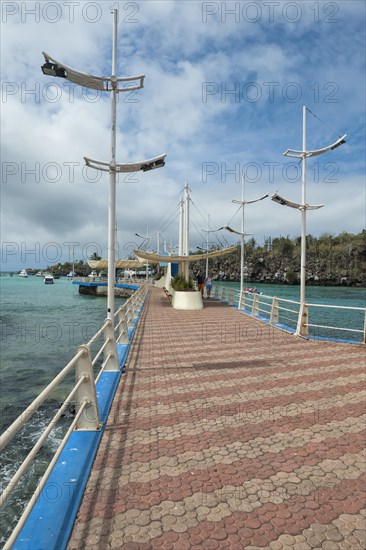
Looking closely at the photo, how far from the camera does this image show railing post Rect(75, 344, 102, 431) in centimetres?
387

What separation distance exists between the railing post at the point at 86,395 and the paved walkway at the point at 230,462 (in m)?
0.24

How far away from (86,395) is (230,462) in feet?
5.57

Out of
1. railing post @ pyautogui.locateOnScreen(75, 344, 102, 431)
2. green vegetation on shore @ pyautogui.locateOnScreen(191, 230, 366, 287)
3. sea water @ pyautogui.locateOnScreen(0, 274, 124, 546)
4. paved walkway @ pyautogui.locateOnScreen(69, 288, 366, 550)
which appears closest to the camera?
paved walkway @ pyautogui.locateOnScreen(69, 288, 366, 550)

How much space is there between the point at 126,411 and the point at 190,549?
8.28 ft

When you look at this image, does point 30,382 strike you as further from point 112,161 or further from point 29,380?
point 112,161

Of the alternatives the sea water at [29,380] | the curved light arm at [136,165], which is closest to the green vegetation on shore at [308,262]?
the sea water at [29,380]

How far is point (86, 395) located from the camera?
3947mm

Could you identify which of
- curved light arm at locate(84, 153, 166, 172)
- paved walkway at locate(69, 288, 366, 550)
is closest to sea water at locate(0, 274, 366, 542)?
paved walkway at locate(69, 288, 366, 550)

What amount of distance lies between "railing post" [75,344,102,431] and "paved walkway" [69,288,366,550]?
24 cm

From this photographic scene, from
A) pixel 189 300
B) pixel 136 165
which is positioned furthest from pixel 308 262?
pixel 136 165

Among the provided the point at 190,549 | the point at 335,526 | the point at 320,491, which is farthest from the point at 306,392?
the point at 190,549

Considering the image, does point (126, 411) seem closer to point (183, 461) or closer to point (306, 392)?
point (183, 461)

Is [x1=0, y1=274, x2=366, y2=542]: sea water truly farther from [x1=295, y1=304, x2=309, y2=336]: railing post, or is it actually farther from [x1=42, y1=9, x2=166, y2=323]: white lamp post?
[x1=295, y1=304, x2=309, y2=336]: railing post

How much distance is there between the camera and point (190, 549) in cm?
236
